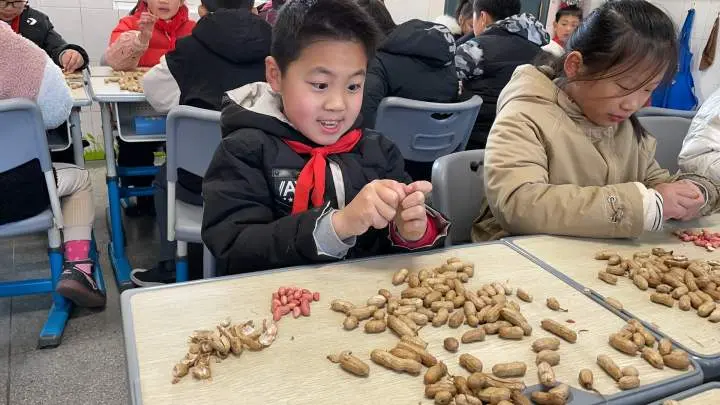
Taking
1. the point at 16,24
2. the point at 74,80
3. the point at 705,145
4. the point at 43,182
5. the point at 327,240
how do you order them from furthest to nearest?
the point at 16,24 → the point at 74,80 → the point at 43,182 → the point at 705,145 → the point at 327,240

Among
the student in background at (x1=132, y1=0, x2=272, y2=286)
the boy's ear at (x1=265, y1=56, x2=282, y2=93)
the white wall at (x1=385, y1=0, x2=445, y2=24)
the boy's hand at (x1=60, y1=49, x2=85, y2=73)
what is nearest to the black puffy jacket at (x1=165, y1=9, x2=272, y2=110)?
the student in background at (x1=132, y1=0, x2=272, y2=286)

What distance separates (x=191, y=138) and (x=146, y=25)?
1.20m

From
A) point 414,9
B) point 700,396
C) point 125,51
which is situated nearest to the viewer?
point 700,396

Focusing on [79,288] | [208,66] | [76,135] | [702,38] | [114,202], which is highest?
[702,38]

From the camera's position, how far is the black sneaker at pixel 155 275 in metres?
2.70

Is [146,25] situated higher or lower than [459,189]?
higher

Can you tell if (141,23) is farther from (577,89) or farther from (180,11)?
(577,89)

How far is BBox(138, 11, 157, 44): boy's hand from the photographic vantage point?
9.57 feet

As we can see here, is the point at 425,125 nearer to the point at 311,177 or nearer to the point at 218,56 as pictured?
the point at 218,56

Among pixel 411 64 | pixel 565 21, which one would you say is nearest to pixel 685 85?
pixel 565 21

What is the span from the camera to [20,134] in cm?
196

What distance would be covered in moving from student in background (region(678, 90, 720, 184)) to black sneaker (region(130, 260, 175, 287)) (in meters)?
2.23

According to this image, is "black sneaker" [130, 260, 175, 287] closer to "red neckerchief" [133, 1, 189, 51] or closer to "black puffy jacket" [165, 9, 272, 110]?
"black puffy jacket" [165, 9, 272, 110]

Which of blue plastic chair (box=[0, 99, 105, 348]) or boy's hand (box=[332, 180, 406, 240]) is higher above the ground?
boy's hand (box=[332, 180, 406, 240])
